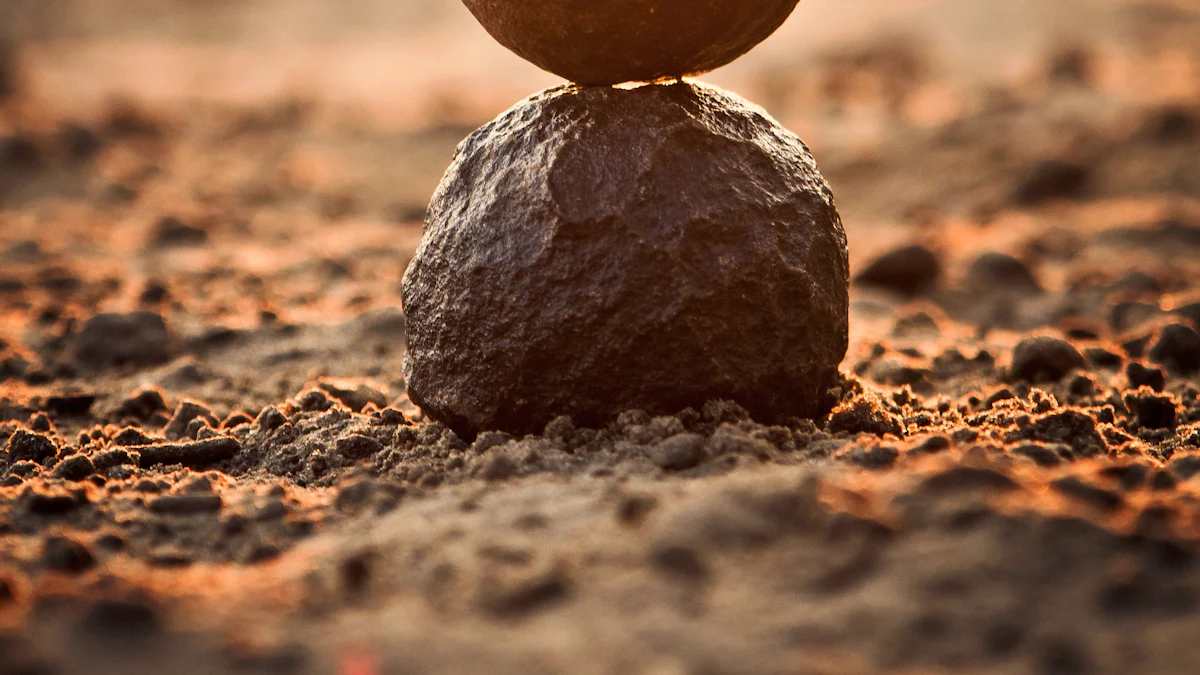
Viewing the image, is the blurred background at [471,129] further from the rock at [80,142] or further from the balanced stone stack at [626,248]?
the balanced stone stack at [626,248]

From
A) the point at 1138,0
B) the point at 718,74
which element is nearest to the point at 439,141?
the point at 718,74

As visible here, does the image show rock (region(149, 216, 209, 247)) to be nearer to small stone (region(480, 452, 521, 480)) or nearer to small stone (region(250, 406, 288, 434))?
small stone (region(250, 406, 288, 434))

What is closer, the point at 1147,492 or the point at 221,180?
the point at 1147,492

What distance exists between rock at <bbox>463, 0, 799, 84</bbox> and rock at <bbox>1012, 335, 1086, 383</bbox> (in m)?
1.87

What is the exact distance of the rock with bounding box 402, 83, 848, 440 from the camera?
351cm

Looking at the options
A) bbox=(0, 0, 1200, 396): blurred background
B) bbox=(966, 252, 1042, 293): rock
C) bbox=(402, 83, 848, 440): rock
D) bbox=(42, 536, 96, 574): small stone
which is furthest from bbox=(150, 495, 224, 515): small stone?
bbox=(966, 252, 1042, 293): rock

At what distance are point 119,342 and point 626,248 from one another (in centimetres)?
311

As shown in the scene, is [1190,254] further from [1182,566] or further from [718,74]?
[718,74]

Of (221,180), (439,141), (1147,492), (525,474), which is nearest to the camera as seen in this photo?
(1147,492)

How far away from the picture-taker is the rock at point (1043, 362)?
15.8 ft

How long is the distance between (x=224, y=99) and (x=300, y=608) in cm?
1383

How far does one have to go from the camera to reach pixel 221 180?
34.6ft

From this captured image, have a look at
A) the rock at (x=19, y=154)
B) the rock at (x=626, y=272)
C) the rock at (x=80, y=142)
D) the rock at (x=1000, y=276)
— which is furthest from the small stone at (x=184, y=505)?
the rock at (x=80, y=142)

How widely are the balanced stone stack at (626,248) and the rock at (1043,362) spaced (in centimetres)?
137
